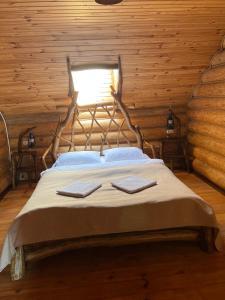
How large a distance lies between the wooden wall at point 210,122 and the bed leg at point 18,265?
2.86 meters

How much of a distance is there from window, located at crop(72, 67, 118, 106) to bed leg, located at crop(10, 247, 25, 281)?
300cm

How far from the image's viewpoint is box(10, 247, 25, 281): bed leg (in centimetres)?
231

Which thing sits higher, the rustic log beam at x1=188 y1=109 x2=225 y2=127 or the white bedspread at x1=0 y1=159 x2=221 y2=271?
the rustic log beam at x1=188 y1=109 x2=225 y2=127

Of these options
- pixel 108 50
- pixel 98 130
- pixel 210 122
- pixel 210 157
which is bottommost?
pixel 210 157

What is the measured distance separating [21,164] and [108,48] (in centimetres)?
246

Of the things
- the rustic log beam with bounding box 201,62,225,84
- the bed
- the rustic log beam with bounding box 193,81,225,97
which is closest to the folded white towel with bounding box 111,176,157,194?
the bed

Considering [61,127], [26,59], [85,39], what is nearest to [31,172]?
[61,127]

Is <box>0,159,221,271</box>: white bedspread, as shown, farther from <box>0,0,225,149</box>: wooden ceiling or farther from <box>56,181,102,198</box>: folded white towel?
<box>0,0,225,149</box>: wooden ceiling

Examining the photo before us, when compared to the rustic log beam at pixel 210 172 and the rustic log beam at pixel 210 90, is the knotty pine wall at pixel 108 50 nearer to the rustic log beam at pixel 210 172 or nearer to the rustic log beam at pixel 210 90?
the rustic log beam at pixel 210 90

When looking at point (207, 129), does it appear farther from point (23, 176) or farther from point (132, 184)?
point (23, 176)

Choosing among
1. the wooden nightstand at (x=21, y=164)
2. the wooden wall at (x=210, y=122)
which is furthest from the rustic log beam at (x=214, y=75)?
the wooden nightstand at (x=21, y=164)

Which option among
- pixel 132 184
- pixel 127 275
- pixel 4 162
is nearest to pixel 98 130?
pixel 4 162

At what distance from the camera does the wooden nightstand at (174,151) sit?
510 centimetres

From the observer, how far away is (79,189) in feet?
8.95
